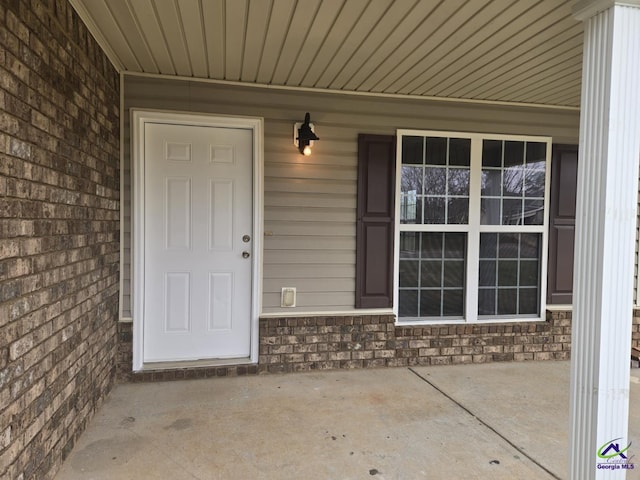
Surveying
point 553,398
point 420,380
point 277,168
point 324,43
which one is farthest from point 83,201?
point 553,398

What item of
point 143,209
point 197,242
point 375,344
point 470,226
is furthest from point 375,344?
point 143,209

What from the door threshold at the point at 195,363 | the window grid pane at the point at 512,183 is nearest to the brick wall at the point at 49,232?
the door threshold at the point at 195,363

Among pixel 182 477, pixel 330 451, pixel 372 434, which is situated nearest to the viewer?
pixel 182 477

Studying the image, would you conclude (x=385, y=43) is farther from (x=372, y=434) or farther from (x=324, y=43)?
(x=372, y=434)

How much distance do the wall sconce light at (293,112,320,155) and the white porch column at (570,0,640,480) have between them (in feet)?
6.36

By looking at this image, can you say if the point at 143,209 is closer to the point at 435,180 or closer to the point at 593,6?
the point at 435,180

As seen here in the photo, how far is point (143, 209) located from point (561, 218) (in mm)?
3680

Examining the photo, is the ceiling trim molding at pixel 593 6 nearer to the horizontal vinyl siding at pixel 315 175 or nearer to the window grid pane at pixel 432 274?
the horizontal vinyl siding at pixel 315 175

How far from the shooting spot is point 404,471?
2.14 m

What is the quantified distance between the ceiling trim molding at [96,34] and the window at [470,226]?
2.27 metres

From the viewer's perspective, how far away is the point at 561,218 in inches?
154

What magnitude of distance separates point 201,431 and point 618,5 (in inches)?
116

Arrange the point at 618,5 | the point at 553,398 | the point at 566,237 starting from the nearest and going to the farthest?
the point at 618,5
the point at 553,398
the point at 566,237

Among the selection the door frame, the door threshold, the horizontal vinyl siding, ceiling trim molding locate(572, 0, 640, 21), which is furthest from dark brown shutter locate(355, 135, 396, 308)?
ceiling trim molding locate(572, 0, 640, 21)
